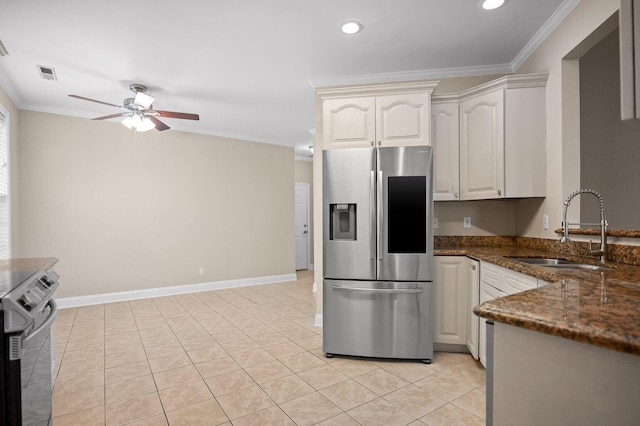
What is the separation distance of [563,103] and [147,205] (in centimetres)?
514

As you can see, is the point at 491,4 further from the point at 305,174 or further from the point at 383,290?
the point at 305,174

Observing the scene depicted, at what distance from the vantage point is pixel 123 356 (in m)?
2.91

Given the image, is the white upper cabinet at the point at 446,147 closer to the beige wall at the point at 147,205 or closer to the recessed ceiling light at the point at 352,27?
the recessed ceiling light at the point at 352,27

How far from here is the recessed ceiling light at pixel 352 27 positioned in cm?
252

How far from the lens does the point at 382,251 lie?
2668 mm

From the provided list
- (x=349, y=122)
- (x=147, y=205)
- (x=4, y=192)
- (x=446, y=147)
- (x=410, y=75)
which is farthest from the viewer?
(x=147, y=205)

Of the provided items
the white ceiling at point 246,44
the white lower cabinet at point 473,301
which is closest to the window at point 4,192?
the white ceiling at point 246,44

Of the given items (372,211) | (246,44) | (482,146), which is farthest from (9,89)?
(482,146)

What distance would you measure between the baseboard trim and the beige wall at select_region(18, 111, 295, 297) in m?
0.07

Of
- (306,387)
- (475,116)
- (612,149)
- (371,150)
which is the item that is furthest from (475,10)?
(306,387)

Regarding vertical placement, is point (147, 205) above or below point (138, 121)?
below

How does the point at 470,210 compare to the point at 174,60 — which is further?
the point at 470,210

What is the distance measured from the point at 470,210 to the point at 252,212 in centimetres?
383

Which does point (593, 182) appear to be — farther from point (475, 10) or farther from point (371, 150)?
point (371, 150)
